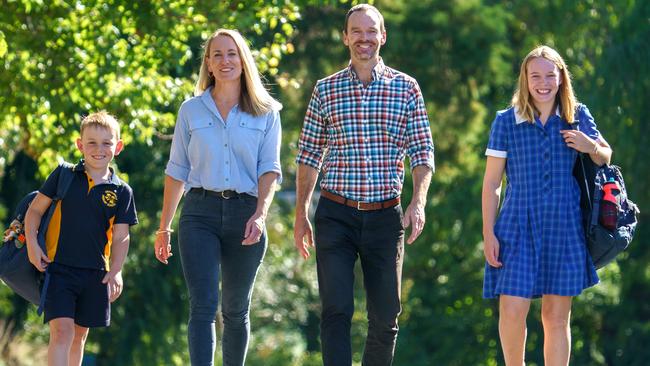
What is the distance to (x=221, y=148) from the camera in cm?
705

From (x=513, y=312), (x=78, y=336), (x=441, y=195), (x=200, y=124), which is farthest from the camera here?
(x=441, y=195)

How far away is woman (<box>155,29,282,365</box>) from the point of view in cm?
694

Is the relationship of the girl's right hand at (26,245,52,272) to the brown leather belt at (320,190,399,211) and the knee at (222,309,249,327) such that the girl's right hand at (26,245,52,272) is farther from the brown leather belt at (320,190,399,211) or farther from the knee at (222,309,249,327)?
the brown leather belt at (320,190,399,211)

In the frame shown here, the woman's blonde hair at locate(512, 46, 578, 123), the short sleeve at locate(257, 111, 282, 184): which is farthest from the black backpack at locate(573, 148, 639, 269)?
the short sleeve at locate(257, 111, 282, 184)

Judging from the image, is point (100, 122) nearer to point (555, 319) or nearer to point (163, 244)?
point (163, 244)

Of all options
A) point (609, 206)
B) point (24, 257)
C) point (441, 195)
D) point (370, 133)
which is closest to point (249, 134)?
point (370, 133)

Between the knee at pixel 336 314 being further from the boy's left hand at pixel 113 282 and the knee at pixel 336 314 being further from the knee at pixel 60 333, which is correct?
the knee at pixel 60 333

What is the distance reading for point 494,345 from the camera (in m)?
25.3

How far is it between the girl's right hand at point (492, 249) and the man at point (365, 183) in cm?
38

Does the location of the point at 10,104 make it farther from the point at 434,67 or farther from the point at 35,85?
the point at 434,67

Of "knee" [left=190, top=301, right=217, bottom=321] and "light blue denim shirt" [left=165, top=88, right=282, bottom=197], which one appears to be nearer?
"knee" [left=190, top=301, right=217, bottom=321]

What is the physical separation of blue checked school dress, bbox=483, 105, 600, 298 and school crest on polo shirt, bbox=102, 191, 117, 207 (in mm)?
1920

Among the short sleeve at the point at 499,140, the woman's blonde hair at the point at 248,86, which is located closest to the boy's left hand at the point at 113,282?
the woman's blonde hair at the point at 248,86

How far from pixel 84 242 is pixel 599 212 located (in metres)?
2.54
